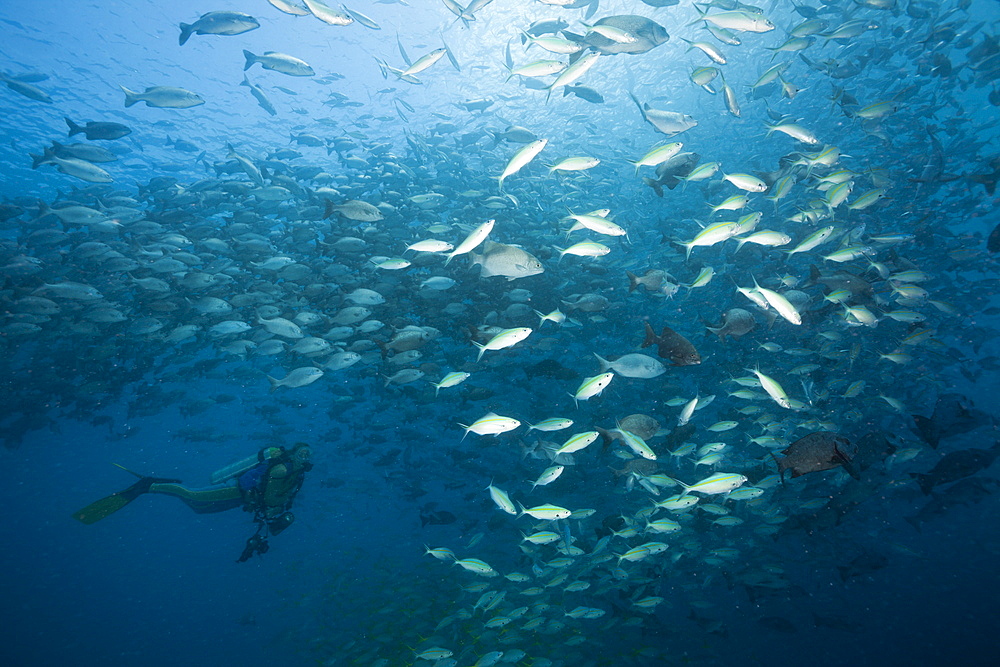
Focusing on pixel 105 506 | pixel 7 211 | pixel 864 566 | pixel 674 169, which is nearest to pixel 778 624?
pixel 864 566

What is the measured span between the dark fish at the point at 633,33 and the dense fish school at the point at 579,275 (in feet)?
0.13

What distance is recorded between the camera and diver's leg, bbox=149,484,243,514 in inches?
473

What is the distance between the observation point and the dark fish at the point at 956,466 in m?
7.66

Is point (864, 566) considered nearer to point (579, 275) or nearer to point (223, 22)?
point (579, 275)

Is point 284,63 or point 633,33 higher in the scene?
point 633,33

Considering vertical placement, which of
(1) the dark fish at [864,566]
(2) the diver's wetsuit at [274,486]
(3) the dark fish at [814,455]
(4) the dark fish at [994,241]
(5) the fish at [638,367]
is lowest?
(1) the dark fish at [864,566]

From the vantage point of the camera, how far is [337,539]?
5597cm

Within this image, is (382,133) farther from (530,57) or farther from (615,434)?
(615,434)

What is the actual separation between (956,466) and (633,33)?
10.7 meters

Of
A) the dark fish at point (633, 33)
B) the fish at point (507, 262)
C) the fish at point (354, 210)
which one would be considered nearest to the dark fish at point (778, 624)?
the fish at point (507, 262)

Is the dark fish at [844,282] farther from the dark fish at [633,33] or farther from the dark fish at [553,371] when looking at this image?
the dark fish at [553,371]

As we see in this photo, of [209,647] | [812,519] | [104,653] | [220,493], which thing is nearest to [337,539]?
[209,647]

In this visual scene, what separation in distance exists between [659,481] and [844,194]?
563 cm

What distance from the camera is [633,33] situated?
18.4ft
